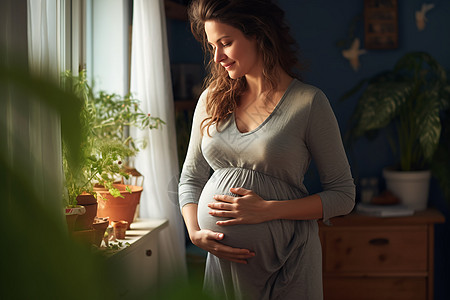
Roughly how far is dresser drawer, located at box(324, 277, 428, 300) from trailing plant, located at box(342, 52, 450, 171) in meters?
0.63

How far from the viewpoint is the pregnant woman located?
132 cm

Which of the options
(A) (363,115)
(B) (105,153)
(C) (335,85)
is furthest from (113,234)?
(C) (335,85)

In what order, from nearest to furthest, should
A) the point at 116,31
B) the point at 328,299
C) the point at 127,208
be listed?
the point at 127,208, the point at 116,31, the point at 328,299

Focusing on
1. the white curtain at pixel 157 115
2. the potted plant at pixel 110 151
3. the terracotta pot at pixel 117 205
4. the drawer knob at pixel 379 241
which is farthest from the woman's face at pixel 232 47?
the drawer knob at pixel 379 241

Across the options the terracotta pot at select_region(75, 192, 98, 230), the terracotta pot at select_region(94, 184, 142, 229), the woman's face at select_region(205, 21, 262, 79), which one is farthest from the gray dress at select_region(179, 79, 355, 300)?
the terracotta pot at select_region(94, 184, 142, 229)

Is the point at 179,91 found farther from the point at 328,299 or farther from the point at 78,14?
the point at 328,299

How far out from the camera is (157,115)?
231cm

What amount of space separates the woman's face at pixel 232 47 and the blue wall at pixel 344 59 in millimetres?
1711

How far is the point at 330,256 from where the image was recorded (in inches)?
108

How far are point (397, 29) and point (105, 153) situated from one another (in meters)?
1.99

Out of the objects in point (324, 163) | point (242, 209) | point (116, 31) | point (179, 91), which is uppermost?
point (116, 31)

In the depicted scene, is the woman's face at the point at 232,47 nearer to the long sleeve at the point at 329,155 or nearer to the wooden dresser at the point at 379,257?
the long sleeve at the point at 329,155

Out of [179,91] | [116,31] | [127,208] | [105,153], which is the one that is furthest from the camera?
[179,91]

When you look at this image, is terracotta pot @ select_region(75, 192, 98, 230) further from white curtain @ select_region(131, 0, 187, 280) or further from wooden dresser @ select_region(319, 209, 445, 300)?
wooden dresser @ select_region(319, 209, 445, 300)
